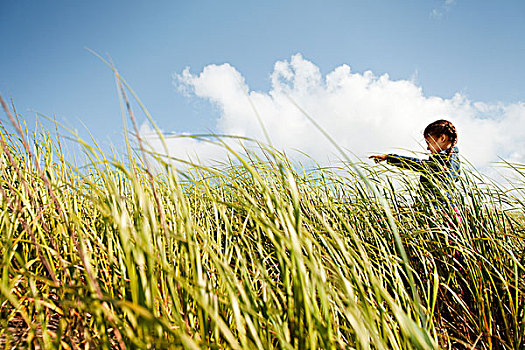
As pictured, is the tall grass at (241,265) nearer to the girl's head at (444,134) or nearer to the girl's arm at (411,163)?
the girl's arm at (411,163)

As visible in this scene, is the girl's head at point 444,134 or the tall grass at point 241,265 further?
the girl's head at point 444,134

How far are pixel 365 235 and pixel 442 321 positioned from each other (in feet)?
1.45

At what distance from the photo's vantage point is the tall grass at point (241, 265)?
22.2 inches

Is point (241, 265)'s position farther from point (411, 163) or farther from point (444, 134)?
point (444, 134)

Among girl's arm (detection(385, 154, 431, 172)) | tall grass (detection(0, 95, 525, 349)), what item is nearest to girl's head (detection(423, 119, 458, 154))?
girl's arm (detection(385, 154, 431, 172))

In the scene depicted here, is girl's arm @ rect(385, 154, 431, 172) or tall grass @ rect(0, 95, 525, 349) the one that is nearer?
tall grass @ rect(0, 95, 525, 349)

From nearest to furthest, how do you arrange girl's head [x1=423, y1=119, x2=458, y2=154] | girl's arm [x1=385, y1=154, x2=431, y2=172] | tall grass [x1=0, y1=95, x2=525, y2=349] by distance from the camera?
1. tall grass [x1=0, y1=95, x2=525, y2=349]
2. girl's arm [x1=385, y1=154, x2=431, y2=172]
3. girl's head [x1=423, y1=119, x2=458, y2=154]

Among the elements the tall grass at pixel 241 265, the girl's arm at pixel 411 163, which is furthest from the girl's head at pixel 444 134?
the tall grass at pixel 241 265

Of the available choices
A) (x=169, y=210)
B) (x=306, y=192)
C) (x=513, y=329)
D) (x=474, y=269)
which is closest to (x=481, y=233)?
(x=474, y=269)

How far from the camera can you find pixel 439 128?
2.78m

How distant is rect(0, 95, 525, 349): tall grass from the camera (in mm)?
564

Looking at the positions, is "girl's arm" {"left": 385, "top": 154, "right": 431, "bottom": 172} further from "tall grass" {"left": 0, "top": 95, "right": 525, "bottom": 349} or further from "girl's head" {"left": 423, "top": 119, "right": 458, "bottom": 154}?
"girl's head" {"left": 423, "top": 119, "right": 458, "bottom": 154}

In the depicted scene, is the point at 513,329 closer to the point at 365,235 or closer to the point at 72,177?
the point at 365,235

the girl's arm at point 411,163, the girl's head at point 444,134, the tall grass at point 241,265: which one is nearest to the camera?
the tall grass at point 241,265
